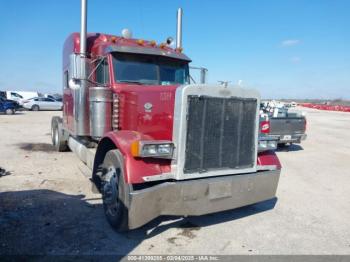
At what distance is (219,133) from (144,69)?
2.17m

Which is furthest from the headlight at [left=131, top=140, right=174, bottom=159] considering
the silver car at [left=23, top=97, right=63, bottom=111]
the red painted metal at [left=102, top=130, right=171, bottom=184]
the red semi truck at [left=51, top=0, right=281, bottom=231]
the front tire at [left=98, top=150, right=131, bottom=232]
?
the silver car at [left=23, top=97, right=63, bottom=111]

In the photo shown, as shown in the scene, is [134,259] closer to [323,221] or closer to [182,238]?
[182,238]

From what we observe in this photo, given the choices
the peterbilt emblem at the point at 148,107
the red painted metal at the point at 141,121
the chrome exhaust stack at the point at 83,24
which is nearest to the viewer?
the red painted metal at the point at 141,121

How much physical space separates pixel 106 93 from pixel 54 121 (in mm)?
5973

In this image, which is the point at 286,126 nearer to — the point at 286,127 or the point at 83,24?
the point at 286,127

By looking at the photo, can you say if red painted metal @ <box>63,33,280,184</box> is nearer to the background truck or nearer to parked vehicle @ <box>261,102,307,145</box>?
parked vehicle @ <box>261,102,307,145</box>

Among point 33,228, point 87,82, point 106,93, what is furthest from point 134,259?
point 87,82

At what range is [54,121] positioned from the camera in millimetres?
10531

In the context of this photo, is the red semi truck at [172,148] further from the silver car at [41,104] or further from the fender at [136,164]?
the silver car at [41,104]

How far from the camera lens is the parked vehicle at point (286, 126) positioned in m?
11.2

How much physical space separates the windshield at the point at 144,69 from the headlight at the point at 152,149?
6.30ft

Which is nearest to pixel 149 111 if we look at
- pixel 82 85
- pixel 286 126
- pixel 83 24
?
pixel 82 85

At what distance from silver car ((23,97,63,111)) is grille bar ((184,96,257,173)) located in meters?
31.9

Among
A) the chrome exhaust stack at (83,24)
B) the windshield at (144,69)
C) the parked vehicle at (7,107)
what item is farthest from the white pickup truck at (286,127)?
the parked vehicle at (7,107)
